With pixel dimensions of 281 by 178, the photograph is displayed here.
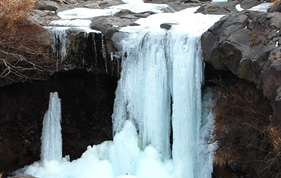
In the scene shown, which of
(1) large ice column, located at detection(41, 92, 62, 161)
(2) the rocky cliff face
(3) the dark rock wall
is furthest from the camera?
(1) large ice column, located at detection(41, 92, 62, 161)

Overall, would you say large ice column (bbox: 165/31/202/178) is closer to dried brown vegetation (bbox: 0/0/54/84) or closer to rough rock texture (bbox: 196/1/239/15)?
rough rock texture (bbox: 196/1/239/15)

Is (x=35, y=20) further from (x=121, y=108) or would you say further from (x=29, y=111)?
(x=121, y=108)

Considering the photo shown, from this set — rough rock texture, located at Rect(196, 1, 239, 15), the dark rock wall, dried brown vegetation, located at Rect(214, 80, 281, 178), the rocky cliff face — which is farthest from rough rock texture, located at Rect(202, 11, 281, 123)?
the dark rock wall

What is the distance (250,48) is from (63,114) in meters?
5.71

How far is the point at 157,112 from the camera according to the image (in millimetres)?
10016

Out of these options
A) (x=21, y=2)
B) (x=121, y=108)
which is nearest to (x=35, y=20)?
(x=21, y=2)

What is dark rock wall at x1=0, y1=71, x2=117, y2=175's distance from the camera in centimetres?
1131

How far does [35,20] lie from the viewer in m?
11.2

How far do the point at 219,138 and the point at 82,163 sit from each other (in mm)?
4159

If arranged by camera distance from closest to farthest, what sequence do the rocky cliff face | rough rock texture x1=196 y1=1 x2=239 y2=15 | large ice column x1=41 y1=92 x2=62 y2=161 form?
the rocky cliff face
large ice column x1=41 y1=92 x2=62 y2=161
rough rock texture x1=196 y1=1 x2=239 y2=15

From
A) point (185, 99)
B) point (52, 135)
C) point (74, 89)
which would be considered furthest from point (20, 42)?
point (185, 99)

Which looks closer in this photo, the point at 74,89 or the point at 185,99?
the point at 185,99

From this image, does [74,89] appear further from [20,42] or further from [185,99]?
[185,99]

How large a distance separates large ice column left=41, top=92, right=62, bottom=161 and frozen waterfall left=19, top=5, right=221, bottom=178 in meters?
0.52
